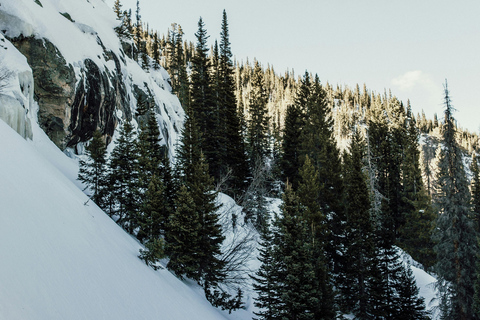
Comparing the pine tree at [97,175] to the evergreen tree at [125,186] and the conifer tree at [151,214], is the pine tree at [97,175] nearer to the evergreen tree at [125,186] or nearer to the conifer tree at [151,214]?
the evergreen tree at [125,186]

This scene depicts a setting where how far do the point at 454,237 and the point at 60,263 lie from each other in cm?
1864

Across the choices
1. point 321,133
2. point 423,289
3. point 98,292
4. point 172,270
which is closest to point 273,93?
point 321,133

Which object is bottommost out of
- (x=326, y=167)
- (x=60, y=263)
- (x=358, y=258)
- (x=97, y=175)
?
(x=60, y=263)

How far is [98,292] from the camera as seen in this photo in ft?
22.4

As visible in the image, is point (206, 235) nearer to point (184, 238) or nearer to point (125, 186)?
point (184, 238)

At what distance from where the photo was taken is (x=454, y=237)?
53.3 ft

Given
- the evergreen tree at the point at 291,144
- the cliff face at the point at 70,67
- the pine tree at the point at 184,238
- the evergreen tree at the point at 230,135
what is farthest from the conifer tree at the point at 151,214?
the evergreen tree at the point at 291,144

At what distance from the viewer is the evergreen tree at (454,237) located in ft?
51.7

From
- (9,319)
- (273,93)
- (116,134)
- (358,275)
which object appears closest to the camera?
(9,319)

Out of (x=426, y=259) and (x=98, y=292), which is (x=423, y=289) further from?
(x=98, y=292)

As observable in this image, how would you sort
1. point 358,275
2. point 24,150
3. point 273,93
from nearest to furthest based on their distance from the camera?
point 24,150 → point 358,275 → point 273,93

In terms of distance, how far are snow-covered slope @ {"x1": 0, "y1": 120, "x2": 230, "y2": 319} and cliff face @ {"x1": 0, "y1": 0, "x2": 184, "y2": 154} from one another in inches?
481

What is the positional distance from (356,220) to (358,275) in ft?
12.9

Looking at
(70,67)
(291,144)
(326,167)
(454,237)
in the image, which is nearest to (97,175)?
(70,67)
